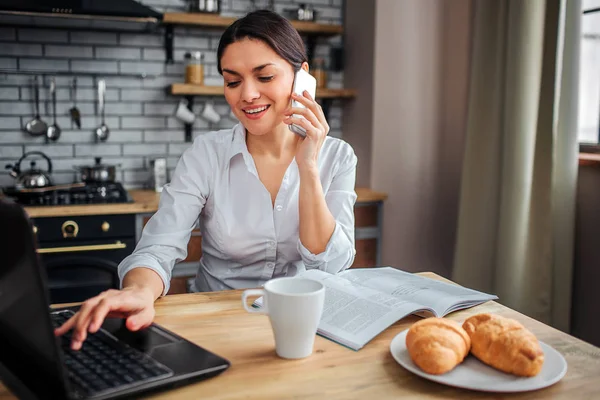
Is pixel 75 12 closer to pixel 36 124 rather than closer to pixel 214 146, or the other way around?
pixel 36 124

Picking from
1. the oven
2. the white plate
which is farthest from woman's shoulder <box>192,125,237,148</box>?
the oven

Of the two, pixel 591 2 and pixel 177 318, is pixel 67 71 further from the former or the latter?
pixel 591 2

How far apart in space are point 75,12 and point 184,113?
0.79m

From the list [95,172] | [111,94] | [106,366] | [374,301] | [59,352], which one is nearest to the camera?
[59,352]

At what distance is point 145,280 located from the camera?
49.3 inches

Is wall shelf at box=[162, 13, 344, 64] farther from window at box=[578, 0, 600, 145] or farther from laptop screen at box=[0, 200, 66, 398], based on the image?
laptop screen at box=[0, 200, 66, 398]

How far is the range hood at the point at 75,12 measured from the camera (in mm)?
2519

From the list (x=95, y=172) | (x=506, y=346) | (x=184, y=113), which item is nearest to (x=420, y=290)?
(x=506, y=346)

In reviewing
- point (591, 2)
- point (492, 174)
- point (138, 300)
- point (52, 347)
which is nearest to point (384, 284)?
point (138, 300)

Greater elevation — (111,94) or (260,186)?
(111,94)

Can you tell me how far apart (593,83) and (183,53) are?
2.04 m

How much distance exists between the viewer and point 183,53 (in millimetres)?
3240

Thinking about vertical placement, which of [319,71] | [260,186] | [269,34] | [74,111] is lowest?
[260,186]

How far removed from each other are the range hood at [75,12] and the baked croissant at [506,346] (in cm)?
225
